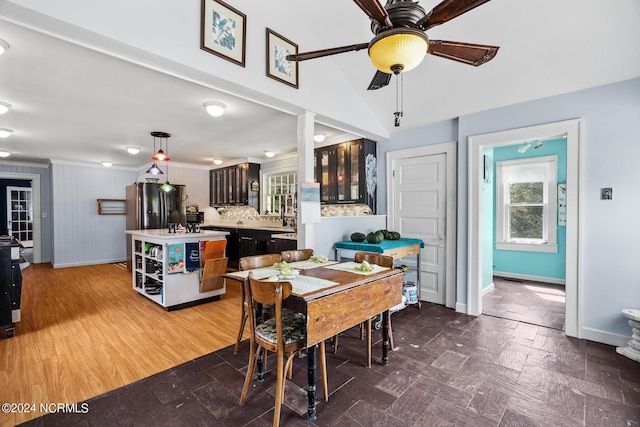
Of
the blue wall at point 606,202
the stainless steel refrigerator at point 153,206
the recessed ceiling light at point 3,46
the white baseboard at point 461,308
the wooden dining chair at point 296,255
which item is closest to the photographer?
the recessed ceiling light at point 3,46

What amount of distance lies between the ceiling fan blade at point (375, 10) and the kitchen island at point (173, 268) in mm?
3299

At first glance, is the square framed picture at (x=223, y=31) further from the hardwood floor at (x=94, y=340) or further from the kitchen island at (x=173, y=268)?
the hardwood floor at (x=94, y=340)

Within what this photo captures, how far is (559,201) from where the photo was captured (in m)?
4.91

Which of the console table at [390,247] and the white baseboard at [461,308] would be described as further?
the white baseboard at [461,308]

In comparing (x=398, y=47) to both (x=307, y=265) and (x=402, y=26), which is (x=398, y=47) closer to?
(x=402, y=26)

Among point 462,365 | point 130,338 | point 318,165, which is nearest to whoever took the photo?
point 462,365

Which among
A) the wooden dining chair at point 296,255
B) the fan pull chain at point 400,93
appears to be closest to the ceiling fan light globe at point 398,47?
the wooden dining chair at point 296,255

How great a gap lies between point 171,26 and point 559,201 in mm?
5949

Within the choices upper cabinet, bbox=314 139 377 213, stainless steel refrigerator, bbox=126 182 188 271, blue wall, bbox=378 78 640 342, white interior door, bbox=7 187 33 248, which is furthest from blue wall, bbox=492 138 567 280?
white interior door, bbox=7 187 33 248

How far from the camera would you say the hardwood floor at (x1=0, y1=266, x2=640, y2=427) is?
181cm

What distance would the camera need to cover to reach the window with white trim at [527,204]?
502cm

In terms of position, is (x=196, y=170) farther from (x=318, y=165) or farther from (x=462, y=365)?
(x=462, y=365)

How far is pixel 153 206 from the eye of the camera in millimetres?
6086

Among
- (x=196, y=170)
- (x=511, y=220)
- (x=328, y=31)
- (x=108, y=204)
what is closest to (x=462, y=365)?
(x=328, y=31)
